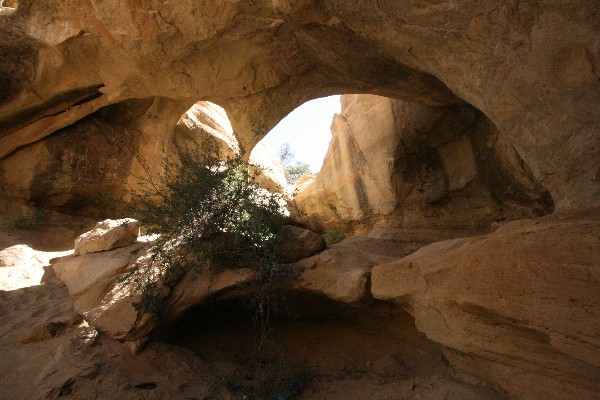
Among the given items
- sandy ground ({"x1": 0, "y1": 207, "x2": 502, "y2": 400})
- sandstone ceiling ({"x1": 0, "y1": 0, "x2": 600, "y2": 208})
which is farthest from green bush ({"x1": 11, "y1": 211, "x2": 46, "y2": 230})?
sandy ground ({"x1": 0, "y1": 207, "x2": 502, "y2": 400})

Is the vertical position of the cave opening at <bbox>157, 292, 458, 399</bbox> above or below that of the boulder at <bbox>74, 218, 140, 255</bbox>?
below

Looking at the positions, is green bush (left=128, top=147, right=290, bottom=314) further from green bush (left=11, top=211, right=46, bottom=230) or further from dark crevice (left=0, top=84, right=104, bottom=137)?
green bush (left=11, top=211, right=46, bottom=230)

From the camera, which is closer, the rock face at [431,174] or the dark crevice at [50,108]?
the rock face at [431,174]

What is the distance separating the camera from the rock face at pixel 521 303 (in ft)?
7.03

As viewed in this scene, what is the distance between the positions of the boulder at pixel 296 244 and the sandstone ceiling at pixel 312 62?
72.2 inches

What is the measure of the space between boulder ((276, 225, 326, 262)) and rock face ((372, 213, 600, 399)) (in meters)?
1.59

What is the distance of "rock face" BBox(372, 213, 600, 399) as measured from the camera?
2.14m

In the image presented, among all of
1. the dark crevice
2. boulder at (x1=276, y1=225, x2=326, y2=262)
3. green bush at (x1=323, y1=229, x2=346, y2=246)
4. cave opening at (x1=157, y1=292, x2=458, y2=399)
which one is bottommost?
cave opening at (x1=157, y1=292, x2=458, y2=399)

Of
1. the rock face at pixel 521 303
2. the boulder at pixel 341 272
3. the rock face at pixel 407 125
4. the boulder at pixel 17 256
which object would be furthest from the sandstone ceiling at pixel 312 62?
the boulder at pixel 17 256

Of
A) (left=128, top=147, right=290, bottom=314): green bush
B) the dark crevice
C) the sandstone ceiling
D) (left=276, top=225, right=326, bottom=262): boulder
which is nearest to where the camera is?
the sandstone ceiling

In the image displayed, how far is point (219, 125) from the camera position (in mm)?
10266

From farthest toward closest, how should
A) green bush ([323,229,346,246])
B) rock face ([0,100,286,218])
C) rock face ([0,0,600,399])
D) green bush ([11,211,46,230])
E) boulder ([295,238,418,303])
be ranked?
1. green bush ([323,229,346,246])
2. rock face ([0,100,286,218])
3. green bush ([11,211,46,230])
4. boulder ([295,238,418,303])
5. rock face ([0,0,600,399])

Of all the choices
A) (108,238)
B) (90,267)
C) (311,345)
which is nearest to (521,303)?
(311,345)

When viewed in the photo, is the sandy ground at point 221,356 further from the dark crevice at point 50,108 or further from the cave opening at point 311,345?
the dark crevice at point 50,108
